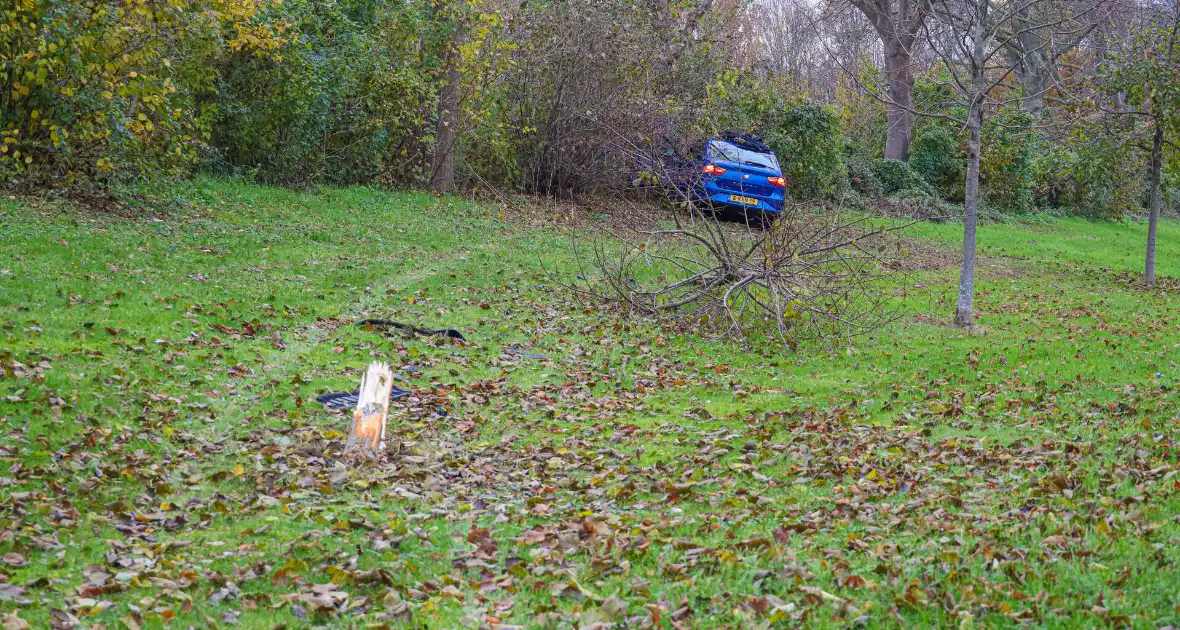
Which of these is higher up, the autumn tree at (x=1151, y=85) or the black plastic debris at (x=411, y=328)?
the autumn tree at (x=1151, y=85)

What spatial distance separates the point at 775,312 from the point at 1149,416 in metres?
4.56

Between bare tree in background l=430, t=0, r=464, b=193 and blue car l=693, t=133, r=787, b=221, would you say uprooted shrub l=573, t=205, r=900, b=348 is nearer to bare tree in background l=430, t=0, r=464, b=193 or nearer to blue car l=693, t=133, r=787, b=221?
blue car l=693, t=133, r=787, b=221

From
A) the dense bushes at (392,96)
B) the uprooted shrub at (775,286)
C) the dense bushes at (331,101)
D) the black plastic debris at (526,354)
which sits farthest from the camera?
the dense bushes at (331,101)

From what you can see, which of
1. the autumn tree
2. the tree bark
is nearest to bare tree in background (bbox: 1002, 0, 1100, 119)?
the tree bark

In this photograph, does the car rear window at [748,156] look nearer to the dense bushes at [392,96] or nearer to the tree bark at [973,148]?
the dense bushes at [392,96]

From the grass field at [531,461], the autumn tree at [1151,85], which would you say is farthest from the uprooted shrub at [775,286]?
the autumn tree at [1151,85]

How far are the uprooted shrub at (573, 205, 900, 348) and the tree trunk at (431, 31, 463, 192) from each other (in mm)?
8155

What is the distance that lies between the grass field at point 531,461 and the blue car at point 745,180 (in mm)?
7247

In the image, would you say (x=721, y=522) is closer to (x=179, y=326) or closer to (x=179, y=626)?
(x=179, y=626)

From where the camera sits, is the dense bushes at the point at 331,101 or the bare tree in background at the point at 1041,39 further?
the dense bushes at the point at 331,101

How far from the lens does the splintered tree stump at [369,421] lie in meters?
7.39

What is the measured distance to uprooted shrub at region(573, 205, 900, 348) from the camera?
40.7 feet

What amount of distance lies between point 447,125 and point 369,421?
47.6ft

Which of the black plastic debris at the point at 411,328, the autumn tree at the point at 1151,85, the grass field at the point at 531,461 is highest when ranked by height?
the autumn tree at the point at 1151,85
